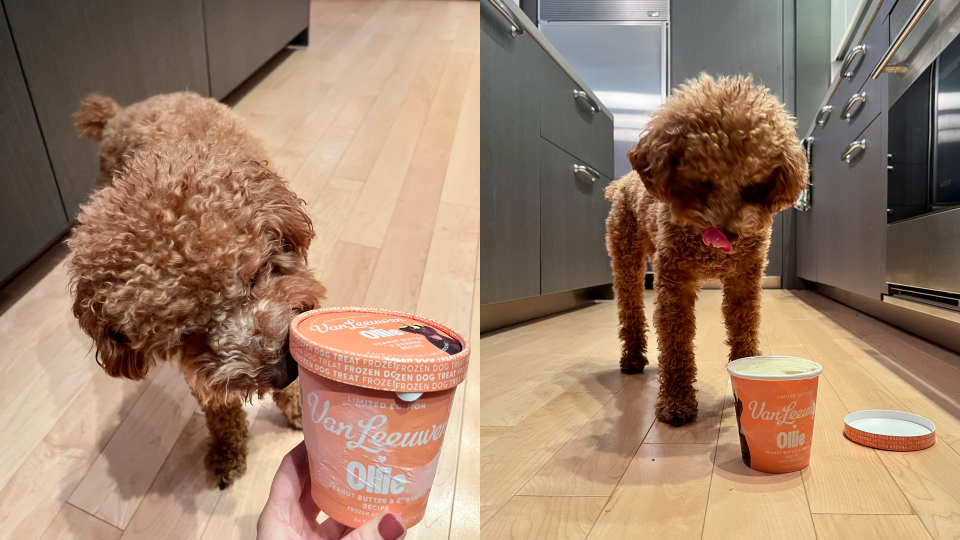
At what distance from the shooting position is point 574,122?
4.59 feet

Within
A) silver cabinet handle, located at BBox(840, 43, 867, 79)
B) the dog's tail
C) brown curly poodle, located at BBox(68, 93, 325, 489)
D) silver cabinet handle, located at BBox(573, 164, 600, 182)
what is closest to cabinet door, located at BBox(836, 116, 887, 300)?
silver cabinet handle, located at BBox(840, 43, 867, 79)

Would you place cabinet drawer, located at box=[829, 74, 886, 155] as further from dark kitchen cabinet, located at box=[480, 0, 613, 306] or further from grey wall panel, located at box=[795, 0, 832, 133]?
dark kitchen cabinet, located at box=[480, 0, 613, 306]

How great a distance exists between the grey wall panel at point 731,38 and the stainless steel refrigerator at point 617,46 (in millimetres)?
36

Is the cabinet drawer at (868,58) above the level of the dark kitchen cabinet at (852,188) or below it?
above

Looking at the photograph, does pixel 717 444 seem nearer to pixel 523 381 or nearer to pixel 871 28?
pixel 523 381

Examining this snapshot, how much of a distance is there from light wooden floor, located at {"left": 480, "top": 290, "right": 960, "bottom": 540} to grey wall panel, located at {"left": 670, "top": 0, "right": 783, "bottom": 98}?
412mm

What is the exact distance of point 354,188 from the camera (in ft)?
8.65

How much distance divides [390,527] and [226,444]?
3.04 ft

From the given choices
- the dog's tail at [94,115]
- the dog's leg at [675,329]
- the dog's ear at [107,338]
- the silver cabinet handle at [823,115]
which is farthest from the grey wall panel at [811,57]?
the dog's tail at [94,115]

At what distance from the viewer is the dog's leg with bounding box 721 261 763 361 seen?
1.20 m

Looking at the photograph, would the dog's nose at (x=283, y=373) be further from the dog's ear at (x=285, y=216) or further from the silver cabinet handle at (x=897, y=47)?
the silver cabinet handle at (x=897, y=47)

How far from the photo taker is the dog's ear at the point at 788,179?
3.38 ft

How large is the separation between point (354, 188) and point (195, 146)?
1.48 meters

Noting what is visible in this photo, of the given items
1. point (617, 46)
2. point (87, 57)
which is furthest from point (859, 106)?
point (87, 57)
